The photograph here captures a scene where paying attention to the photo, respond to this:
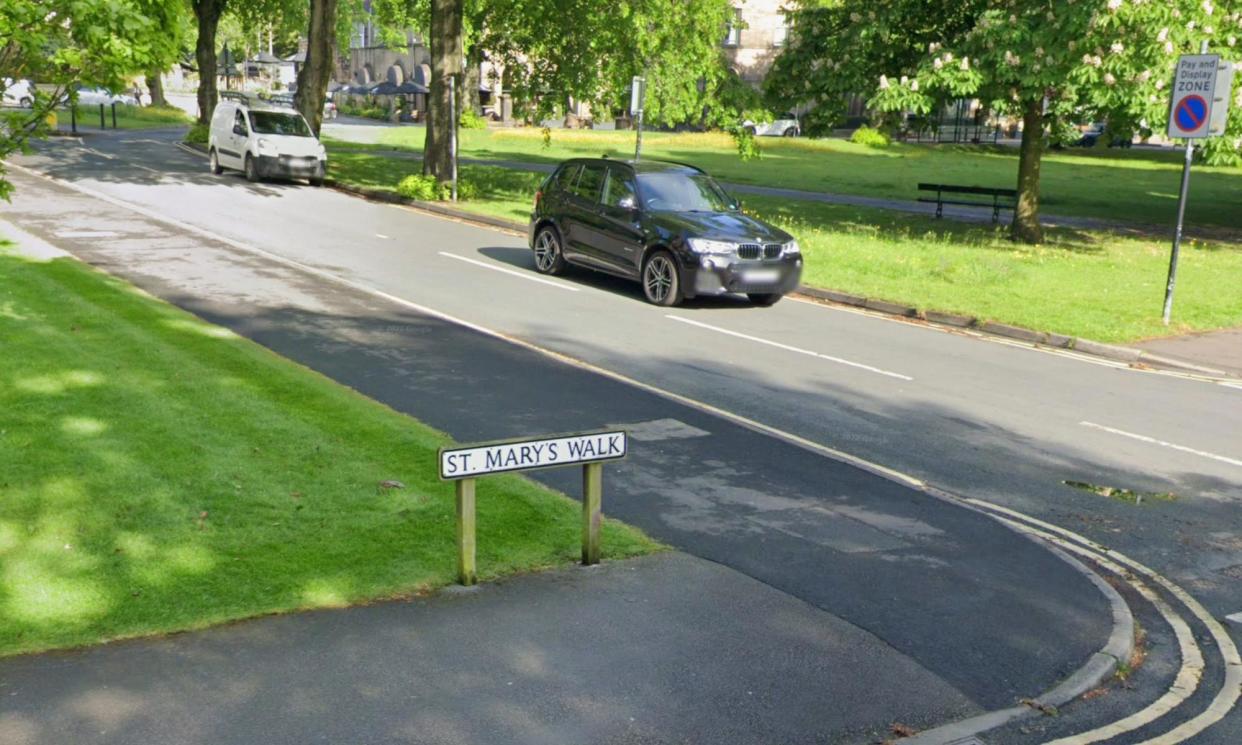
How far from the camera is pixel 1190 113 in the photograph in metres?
16.0

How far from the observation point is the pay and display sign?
15.8 meters

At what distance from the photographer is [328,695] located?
5.42 metres

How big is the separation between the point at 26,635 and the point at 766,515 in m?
4.57

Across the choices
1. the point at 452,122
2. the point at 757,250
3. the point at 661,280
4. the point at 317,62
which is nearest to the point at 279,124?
the point at 317,62

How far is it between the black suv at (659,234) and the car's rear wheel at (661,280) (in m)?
0.01

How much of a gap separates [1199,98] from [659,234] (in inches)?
282

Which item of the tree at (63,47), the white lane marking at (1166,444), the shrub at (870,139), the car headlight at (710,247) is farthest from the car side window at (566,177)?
the shrub at (870,139)

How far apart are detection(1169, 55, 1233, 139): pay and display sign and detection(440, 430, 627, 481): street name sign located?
39.7ft

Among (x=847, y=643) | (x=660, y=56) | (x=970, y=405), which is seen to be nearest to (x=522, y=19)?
(x=660, y=56)

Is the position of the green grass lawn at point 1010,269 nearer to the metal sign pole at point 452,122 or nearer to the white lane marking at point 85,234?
the metal sign pole at point 452,122

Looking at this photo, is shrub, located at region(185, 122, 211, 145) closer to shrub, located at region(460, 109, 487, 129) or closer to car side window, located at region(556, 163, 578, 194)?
shrub, located at region(460, 109, 487, 129)

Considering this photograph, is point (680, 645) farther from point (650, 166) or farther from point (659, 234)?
point (650, 166)

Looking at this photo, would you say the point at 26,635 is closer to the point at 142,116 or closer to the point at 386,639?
the point at 386,639

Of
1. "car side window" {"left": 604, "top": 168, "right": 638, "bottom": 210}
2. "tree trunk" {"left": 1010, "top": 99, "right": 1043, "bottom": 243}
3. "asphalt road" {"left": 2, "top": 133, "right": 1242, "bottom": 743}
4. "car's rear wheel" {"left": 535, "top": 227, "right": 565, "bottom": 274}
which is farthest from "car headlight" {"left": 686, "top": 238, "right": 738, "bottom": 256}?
"tree trunk" {"left": 1010, "top": 99, "right": 1043, "bottom": 243}
